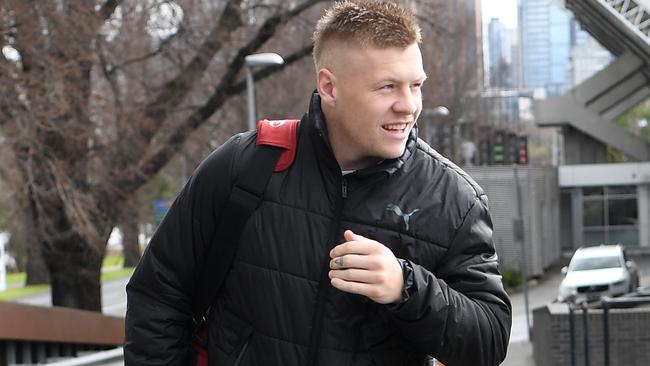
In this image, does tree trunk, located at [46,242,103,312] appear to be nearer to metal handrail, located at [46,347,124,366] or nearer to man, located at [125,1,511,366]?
metal handrail, located at [46,347,124,366]

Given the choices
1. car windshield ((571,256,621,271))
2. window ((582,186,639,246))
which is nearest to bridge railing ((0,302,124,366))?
car windshield ((571,256,621,271))

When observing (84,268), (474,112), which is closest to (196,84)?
(84,268)

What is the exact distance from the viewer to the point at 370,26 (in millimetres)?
2715

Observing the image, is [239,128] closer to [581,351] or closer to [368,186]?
[581,351]

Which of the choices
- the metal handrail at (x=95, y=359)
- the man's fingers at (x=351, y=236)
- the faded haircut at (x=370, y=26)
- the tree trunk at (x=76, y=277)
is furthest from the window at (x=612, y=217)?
the man's fingers at (x=351, y=236)

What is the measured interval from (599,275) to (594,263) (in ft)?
3.50

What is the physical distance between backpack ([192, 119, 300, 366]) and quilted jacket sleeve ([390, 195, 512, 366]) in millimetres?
445

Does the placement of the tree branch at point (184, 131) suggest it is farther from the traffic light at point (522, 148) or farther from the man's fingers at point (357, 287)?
the man's fingers at point (357, 287)

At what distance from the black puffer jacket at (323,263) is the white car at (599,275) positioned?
96.9 ft

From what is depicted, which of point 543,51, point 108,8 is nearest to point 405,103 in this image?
point 108,8

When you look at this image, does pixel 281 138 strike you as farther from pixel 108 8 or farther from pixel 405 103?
pixel 108 8

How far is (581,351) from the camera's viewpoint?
36.4ft

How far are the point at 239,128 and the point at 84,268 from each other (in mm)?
15779

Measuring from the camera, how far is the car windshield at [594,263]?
1357 inches
